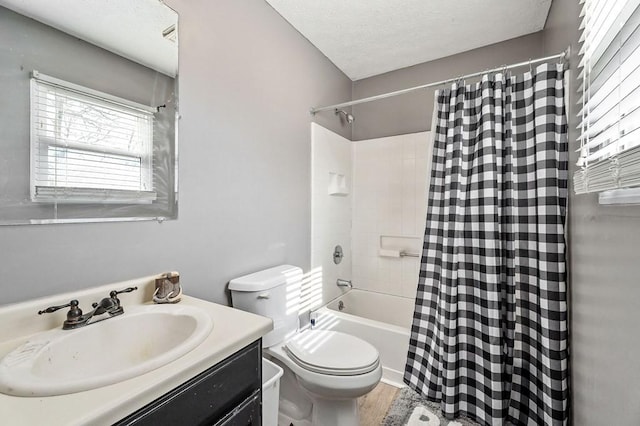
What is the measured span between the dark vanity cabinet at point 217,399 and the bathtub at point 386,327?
3.80 ft

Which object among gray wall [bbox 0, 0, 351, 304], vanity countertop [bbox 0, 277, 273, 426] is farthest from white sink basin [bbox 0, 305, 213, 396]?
gray wall [bbox 0, 0, 351, 304]

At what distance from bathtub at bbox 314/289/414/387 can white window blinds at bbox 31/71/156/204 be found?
1456mm

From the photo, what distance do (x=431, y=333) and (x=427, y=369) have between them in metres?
0.20

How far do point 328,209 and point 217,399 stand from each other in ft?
5.54

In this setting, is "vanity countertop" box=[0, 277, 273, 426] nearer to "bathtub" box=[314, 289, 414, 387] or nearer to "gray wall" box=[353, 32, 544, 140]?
"bathtub" box=[314, 289, 414, 387]

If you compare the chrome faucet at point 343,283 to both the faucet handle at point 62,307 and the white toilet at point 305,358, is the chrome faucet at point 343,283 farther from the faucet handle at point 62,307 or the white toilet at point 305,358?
the faucet handle at point 62,307

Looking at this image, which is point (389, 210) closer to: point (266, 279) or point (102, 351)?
point (266, 279)

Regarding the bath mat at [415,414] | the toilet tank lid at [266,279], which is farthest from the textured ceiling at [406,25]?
the bath mat at [415,414]

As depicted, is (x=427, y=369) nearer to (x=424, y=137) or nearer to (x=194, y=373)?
(x=194, y=373)

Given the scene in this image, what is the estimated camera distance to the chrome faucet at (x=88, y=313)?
808 mm

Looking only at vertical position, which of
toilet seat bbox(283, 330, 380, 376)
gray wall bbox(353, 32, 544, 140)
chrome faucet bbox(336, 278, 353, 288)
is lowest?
toilet seat bbox(283, 330, 380, 376)

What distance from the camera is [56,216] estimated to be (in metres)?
0.86

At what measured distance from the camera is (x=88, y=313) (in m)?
0.88

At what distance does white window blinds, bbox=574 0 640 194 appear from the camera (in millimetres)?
642
